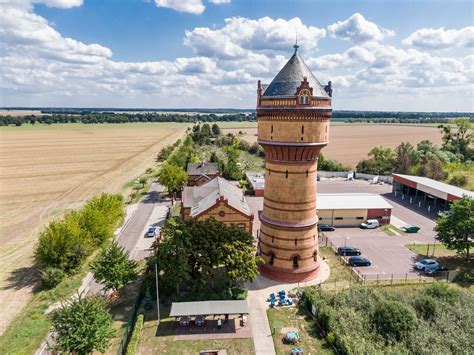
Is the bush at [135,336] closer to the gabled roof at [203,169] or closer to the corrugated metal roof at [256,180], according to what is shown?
the corrugated metal roof at [256,180]

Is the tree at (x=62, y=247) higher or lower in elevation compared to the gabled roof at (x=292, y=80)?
lower

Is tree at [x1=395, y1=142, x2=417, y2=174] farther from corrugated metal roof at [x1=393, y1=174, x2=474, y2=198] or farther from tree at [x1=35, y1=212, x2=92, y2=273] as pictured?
tree at [x1=35, y1=212, x2=92, y2=273]

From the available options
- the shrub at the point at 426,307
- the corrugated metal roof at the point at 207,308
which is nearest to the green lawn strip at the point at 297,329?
the corrugated metal roof at the point at 207,308

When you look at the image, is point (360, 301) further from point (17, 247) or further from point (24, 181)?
point (24, 181)

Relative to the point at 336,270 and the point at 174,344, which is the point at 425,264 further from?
the point at 174,344

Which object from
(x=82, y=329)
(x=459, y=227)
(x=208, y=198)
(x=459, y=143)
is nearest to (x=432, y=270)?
(x=459, y=227)

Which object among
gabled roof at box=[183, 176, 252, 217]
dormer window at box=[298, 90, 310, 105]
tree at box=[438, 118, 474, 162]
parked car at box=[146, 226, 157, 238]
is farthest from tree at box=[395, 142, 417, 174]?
dormer window at box=[298, 90, 310, 105]

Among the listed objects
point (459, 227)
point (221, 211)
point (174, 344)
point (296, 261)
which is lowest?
point (174, 344)
